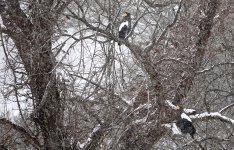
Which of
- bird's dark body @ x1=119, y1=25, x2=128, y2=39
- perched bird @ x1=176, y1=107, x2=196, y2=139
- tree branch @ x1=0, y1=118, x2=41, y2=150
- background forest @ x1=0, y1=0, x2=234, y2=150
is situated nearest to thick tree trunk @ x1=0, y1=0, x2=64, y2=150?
background forest @ x1=0, y1=0, x2=234, y2=150

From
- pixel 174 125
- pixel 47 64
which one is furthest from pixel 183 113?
pixel 47 64

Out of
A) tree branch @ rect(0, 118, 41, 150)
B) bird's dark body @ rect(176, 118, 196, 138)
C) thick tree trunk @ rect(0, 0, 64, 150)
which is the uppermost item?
thick tree trunk @ rect(0, 0, 64, 150)

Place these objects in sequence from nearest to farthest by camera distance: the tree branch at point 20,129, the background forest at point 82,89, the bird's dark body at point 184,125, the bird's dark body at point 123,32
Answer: the background forest at point 82,89
the bird's dark body at point 123,32
the bird's dark body at point 184,125
the tree branch at point 20,129

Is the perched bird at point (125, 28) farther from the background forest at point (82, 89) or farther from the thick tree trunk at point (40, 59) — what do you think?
the thick tree trunk at point (40, 59)

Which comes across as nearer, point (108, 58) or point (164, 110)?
point (108, 58)

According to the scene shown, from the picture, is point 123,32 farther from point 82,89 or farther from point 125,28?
point 82,89

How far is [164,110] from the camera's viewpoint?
673 centimetres

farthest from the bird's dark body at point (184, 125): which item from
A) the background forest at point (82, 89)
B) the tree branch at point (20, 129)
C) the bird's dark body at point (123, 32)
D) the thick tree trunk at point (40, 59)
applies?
the tree branch at point (20, 129)

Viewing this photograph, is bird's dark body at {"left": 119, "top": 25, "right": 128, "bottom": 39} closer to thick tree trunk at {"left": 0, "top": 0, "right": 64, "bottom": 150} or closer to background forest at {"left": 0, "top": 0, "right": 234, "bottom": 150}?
background forest at {"left": 0, "top": 0, "right": 234, "bottom": 150}

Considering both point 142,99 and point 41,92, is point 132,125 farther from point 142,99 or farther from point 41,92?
point 41,92

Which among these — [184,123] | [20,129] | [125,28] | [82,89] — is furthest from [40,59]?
[184,123]

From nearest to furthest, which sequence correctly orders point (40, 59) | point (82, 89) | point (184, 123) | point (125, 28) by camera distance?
point (82, 89), point (40, 59), point (125, 28), point (184, 123)

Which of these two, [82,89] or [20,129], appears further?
[20,129]

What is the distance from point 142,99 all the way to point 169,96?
2.36 ft
